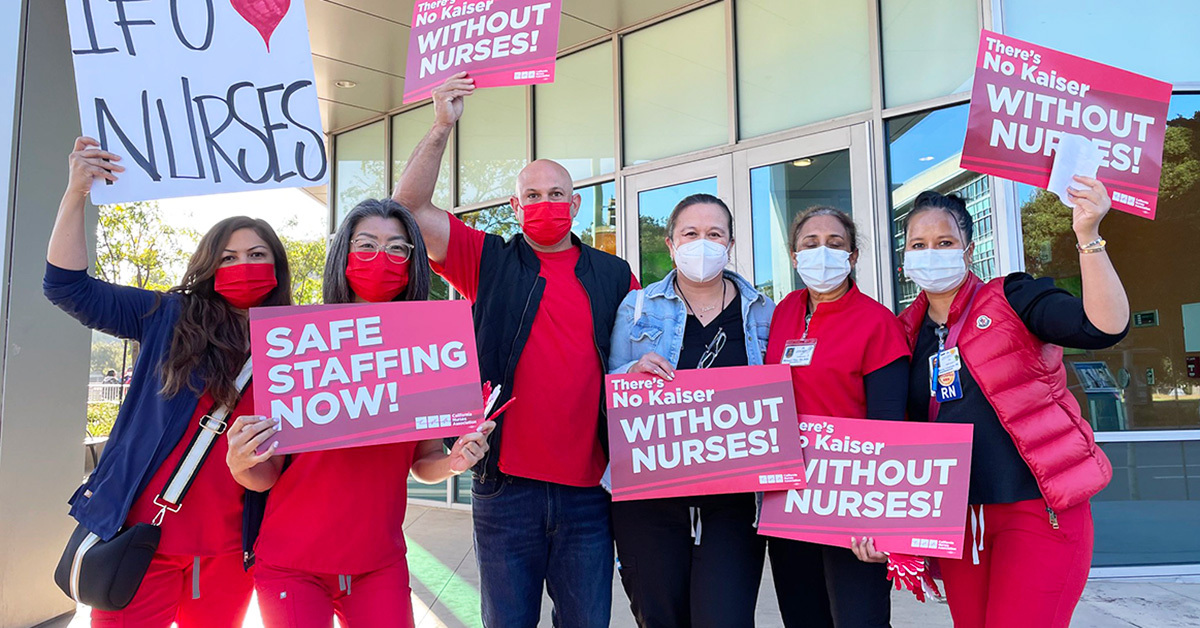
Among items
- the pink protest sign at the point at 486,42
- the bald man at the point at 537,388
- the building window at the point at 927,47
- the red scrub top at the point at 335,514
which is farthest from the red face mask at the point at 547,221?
the building window at the point at 927,47

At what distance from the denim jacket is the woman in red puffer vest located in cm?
53

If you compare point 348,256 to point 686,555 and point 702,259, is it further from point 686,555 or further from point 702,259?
point 686,555

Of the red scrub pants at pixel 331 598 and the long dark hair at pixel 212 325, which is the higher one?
the long dark hair at pixel 212 325

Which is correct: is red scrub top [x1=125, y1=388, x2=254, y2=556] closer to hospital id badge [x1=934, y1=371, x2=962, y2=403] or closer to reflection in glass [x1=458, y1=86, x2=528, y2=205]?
hospital id badge [x1=934, y1=371, x2=962, y2=403]

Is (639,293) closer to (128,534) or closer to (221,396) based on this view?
(221,396)

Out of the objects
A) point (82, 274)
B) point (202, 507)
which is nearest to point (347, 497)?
point (202, 507)

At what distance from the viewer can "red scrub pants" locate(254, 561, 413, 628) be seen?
1897 millimetres

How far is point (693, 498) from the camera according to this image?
2367 mm

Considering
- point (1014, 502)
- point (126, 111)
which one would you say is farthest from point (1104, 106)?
point (126, 111)

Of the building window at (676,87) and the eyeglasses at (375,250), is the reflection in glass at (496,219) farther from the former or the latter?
the eyeglasses at (375,250)

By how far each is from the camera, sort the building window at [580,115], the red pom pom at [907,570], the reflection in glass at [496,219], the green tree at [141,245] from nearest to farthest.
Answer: the red pom pom at [907,570], the building window at [580,115], the reflection in glass at [496,219], the green tree at [141,245]

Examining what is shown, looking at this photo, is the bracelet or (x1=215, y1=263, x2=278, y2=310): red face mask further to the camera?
(x1=215, y1=263, x2=278, y2=310): red face mask

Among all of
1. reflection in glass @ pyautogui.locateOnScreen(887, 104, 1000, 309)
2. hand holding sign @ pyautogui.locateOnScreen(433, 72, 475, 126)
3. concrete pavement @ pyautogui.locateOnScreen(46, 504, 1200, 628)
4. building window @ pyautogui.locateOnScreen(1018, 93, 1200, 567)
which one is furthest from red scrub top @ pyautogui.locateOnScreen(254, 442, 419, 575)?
building window @ pyautogui.locateOnScreen(1018, 93, 1200, 567)

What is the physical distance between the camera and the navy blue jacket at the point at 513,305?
2.42m
